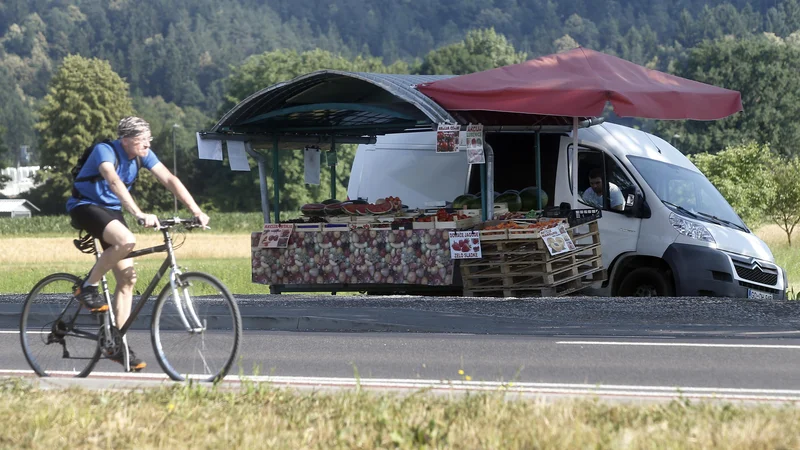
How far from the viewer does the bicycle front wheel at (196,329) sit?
24.3 ft

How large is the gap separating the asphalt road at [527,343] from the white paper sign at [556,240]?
3.62 feet

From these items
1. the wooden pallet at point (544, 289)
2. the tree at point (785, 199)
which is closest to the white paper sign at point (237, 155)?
the wooden pallet at point (544, 289)

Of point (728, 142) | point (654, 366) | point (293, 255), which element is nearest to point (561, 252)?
point (293, 255)

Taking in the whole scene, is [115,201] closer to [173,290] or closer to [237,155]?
[173,290]

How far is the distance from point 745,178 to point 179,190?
1998 inches

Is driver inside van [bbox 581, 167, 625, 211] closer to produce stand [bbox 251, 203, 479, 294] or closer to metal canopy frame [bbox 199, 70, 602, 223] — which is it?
metal canopy frame [bbox 199, 70, 602, 223]

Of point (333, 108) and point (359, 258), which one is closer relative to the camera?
point (359, 258)

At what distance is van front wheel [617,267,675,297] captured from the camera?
600 inches

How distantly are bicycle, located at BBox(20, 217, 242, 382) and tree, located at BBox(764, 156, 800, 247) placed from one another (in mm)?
46206

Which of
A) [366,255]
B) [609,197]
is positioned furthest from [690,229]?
[366,255]

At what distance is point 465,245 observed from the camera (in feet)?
50.1

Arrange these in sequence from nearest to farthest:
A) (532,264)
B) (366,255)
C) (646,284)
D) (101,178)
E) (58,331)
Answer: (101,178) → (58,331) → (532,264) → (646,284) → (366,255)

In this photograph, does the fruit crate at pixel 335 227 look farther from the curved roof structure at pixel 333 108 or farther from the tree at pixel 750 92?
the tree at pixel 750 92

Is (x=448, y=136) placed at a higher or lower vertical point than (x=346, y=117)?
lower
